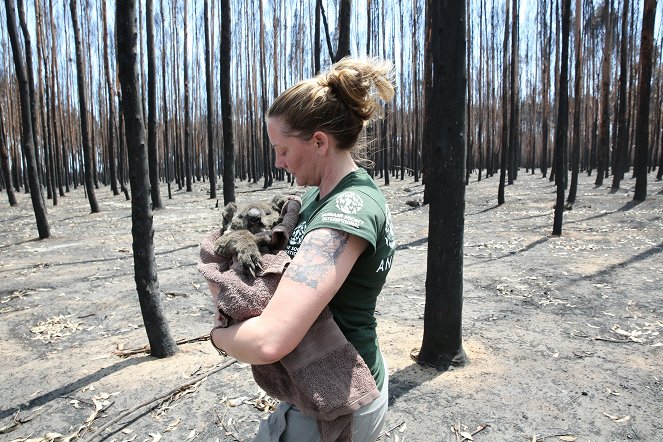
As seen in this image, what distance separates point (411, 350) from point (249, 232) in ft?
8.61

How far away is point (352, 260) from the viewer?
964 mm

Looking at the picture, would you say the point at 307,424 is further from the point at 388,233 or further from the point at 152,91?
the point at 152,91

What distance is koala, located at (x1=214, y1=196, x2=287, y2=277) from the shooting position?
101 centimetres

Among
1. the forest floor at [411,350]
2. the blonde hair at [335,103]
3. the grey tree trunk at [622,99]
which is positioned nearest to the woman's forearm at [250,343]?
the blonde hair at [335,103]

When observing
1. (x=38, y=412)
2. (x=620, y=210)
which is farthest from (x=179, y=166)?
(x=38, y=412)

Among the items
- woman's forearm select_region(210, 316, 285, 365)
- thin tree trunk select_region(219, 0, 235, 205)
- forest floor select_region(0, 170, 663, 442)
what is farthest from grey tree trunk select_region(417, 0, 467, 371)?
thin tree trunk select_region(219, 0, 235, 205)

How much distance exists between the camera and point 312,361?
1.01 m

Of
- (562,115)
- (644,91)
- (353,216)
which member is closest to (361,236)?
(353,216)

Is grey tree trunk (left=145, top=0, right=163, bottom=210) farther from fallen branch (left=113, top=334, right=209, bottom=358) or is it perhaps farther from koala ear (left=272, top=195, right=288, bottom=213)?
koala ear (left=272, top=195, right=288, bottom=213)

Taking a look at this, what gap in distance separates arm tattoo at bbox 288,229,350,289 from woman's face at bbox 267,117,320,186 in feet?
0.81

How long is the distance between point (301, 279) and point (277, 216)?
0.35 metres

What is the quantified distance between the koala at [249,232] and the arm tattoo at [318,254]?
134 millimetres

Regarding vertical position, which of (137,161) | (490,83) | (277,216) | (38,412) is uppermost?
(490,83)

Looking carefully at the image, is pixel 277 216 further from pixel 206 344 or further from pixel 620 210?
pixel 620 210
